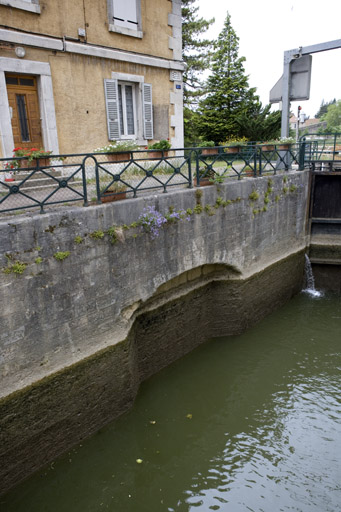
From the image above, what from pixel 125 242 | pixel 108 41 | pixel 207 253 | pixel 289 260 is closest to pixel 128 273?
pixel 125 242

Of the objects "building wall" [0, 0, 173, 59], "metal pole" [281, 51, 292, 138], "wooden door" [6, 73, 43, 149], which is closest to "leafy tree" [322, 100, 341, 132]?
"metal pole" [281, 51, 292, 138]

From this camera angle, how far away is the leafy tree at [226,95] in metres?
21.5

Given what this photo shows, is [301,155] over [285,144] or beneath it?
beneath

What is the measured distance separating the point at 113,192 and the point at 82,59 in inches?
193

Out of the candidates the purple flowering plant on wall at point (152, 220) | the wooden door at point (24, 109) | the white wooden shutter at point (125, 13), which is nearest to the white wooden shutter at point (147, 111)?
the white wooden shutter at point (125, 13)

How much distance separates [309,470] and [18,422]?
4039 mm

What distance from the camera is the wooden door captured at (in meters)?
8.17

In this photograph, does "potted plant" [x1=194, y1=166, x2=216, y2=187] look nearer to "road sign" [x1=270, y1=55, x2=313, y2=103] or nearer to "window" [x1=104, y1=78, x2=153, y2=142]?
"window" [x1=104, y1=78, x2=153, y2=142]

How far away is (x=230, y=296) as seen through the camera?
8539 millimetres

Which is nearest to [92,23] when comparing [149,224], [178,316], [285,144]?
[285,144]

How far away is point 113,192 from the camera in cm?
595

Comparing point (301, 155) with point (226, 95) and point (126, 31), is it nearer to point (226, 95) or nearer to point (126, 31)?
point (126, 31)

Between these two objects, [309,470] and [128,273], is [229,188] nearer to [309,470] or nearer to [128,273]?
[128,273]

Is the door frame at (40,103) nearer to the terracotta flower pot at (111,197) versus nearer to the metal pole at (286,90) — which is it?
the terracotta flower pot at (111,197)
